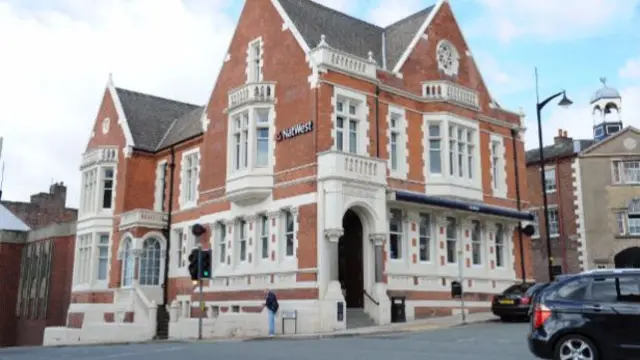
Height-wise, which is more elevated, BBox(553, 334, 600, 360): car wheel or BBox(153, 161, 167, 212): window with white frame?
BBox(153, 161, 167, 212): window with white frame

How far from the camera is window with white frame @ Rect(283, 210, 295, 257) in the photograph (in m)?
26.5

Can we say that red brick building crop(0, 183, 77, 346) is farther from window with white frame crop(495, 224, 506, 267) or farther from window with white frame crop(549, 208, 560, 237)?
window with white frame crop(549, 208, 560, 237)

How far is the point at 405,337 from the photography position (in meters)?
19.3

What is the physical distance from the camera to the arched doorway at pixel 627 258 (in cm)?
4284

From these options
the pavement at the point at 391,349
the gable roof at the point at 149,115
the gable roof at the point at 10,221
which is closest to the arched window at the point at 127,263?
the gable roof at the point at 149,115

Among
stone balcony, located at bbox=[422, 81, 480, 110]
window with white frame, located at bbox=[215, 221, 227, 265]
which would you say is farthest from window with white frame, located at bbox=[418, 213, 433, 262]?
window with white frame, located at bbox=[215, 221, 227, 265]

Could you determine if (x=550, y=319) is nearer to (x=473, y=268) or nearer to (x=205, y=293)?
(x=473, y=268)

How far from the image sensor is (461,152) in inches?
1216

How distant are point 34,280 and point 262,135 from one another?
25.0m

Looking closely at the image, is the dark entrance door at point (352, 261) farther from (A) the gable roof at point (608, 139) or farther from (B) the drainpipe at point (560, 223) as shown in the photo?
(A) the gable roof at point (608, 139)

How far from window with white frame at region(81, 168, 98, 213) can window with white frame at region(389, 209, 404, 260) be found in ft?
61.7

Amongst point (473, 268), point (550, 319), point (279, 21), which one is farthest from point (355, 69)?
point (550, 319)

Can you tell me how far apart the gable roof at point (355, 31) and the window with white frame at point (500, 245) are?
9.49 m

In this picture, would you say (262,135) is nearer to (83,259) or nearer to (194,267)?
(194,267)
